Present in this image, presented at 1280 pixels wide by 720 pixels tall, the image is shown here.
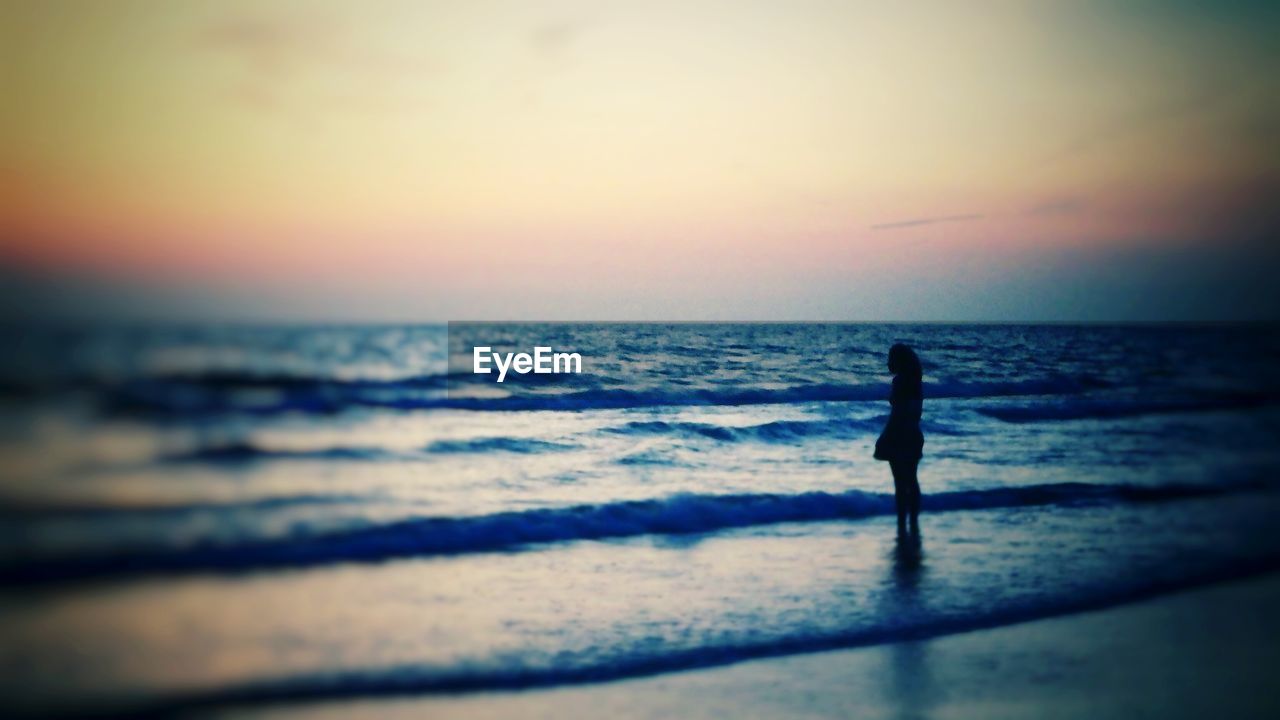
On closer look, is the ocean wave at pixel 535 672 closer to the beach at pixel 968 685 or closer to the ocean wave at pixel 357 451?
the beach at pixel 968 685

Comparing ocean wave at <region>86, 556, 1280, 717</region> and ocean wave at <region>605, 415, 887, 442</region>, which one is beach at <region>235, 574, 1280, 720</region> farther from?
ocean wave at <region>605, 415, 887, 442</region>

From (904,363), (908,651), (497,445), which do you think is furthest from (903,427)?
(497,445)

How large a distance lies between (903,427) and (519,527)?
13.9 ft

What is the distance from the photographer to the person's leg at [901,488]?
8352 mm

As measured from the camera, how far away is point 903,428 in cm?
829

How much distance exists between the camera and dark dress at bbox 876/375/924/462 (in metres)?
8.28

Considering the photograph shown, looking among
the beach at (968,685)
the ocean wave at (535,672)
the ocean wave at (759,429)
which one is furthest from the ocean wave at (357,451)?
the beach at (968,685)

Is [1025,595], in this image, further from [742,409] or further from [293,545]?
[742,409]

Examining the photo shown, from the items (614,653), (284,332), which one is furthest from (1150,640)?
(284,332)

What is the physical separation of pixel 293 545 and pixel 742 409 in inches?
549

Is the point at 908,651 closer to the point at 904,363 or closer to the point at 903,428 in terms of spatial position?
the point at 903,428

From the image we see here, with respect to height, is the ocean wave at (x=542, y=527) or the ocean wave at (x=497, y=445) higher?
the ocean wave at (x=497, y=445)

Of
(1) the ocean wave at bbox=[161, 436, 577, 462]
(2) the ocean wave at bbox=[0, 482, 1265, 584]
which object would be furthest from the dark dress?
(1) the ocean wave at bbox=[161, 436, 577, 462]

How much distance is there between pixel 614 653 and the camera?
18.6 feet
